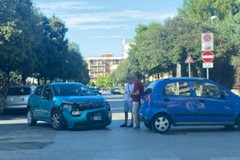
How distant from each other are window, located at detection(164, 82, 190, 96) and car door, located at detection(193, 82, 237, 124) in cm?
28

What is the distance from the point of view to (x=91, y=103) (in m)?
16.8

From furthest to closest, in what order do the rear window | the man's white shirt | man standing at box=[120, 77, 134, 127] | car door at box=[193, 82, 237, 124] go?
the rear window
man standing at box=[120, 77, 134, 127]
the man's white shirt
car door at box=[193, 82, 237, 124]

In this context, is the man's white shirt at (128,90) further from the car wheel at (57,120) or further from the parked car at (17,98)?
the parked car at (17,98)

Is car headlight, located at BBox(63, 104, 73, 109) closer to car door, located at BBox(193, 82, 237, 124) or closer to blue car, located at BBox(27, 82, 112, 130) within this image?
blue car, located at BBox(27, 82, 112, 130)

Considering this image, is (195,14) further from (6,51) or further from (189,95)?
(189,95)

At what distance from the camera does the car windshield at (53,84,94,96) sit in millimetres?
17781

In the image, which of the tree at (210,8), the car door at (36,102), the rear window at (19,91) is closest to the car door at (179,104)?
the car door at (36,102)

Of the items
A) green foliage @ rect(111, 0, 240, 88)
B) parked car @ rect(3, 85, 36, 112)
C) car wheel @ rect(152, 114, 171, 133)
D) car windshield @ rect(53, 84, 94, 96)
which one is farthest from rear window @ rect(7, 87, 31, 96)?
green foliage @ rect(111, 0, 240, 88)

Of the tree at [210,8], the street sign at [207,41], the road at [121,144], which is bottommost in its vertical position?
the road at [121,144]

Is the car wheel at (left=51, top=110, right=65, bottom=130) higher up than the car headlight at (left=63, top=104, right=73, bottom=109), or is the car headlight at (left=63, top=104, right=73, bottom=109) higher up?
the car headlight at (left=63, top=104, right=73, bottom=109)

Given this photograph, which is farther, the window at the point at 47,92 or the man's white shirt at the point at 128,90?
the window at the point at 47,92

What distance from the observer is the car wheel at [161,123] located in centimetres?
1541

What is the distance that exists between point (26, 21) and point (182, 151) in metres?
24.4

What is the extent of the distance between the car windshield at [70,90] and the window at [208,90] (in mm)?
4339
